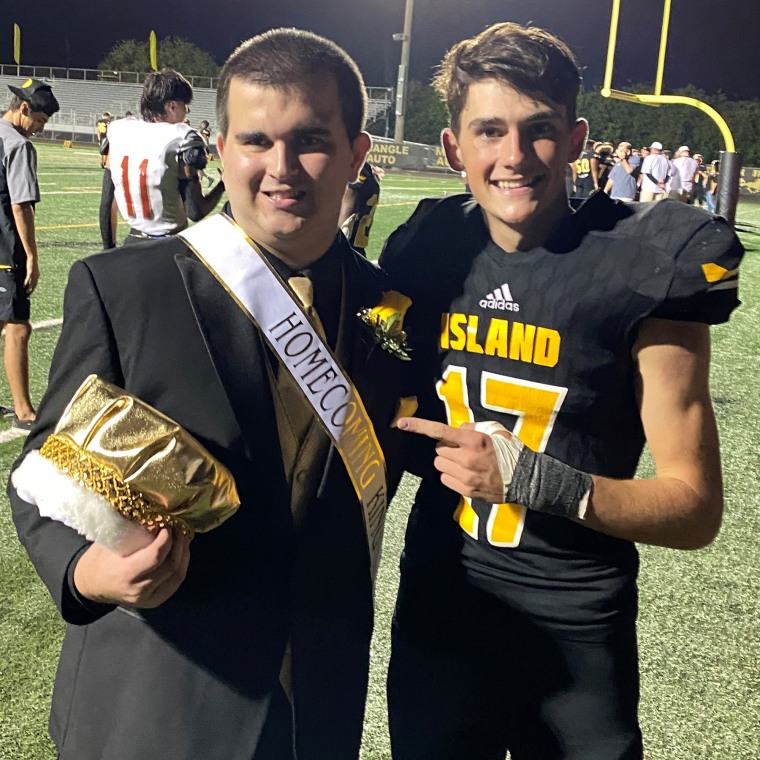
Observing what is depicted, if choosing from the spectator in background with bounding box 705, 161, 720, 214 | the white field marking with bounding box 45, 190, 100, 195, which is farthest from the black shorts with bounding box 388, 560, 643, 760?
the spectator in background with bounding box 705, 161, 720, 214

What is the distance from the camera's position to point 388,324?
4.89ft

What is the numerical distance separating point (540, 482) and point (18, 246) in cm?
426

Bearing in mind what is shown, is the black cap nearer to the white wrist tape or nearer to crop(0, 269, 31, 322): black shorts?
crop(0, 269, 31, 322): black shorts

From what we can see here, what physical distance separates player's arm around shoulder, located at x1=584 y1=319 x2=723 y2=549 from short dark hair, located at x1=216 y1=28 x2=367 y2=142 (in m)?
0.67

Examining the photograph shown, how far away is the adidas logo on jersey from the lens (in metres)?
1.62

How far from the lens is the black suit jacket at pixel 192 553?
1312 mm

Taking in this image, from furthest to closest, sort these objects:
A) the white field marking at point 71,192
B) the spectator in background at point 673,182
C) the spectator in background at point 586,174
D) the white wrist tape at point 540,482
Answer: the spectator in background at point 673,182
the white field marking at point 71,192
the spectator in background at point 586,174
the white wrist tape at point 540,482

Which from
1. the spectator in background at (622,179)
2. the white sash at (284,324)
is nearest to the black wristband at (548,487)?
the white sash at (284,324)

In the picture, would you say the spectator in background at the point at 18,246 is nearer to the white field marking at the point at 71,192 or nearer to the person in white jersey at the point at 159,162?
the person in white jersey at the point at 159,162

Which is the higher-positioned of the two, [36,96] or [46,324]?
[36,96]

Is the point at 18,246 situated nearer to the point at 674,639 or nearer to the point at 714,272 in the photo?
the point at 674,639

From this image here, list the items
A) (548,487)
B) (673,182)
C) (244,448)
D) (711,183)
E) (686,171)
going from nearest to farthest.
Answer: (244,448)
(548,487)
(673,182)
(686,171)
(711,183)

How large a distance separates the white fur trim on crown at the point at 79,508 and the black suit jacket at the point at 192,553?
0.19m

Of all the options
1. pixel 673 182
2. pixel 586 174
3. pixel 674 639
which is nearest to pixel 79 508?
pixel 674 639
